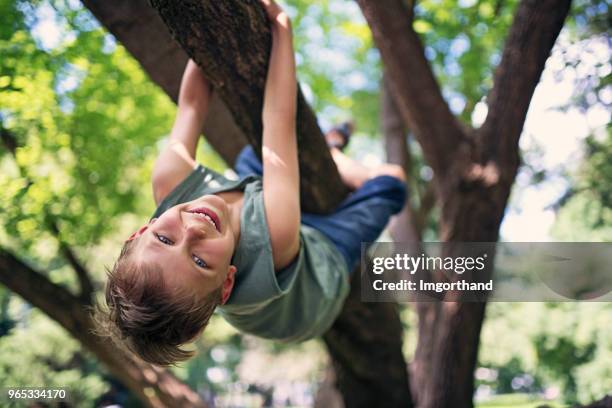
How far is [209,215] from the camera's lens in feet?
5.59

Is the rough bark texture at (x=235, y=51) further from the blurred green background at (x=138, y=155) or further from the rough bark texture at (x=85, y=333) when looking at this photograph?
the rough bark texture at (x=85, y=333)

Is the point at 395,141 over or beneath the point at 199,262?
beneath

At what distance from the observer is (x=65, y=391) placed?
3863mm

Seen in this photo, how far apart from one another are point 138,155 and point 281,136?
2.99 metres

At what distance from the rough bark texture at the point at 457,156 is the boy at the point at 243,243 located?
2.36 feet

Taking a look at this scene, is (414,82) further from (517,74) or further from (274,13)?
(274,13)

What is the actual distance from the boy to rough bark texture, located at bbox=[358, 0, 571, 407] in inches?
28.3

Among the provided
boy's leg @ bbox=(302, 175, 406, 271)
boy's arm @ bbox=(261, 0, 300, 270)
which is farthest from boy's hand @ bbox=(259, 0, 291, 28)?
boy's leg @ bbox=(302, 175, 406, 271)

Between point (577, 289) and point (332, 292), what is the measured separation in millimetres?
1280

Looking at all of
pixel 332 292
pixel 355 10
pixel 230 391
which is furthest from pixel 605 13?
pixel 230 391

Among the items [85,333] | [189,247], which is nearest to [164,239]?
[189,247]

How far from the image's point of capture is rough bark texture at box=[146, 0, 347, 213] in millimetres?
1801

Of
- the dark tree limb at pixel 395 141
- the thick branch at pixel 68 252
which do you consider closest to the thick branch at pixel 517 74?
the dark tree limb at pixel 395 141

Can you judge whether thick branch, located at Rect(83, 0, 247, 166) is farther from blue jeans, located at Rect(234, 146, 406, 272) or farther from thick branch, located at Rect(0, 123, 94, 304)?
thick branch, located at Rect(0, 123, 94, 304)
